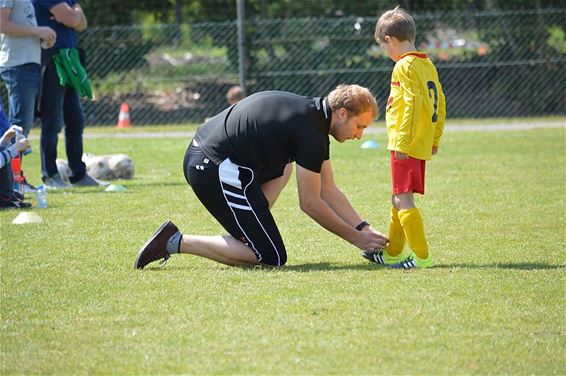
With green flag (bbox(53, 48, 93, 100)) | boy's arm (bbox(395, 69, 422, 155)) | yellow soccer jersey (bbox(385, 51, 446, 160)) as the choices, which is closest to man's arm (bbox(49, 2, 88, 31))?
green flag (bbox(53, 48, 93, 100))

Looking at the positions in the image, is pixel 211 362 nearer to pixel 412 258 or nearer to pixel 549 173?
pixel 412 258

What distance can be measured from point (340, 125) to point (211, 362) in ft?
6.92

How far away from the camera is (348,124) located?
5.71m

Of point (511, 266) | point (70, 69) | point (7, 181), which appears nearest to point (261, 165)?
point (511, 266)

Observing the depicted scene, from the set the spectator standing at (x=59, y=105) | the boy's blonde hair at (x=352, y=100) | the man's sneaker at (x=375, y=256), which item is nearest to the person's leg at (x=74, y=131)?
the spectator standing at (x=59, y=105)

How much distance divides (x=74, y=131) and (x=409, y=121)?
5229 mm

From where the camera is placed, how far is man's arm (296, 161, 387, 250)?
226 inches

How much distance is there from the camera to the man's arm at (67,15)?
9.93m

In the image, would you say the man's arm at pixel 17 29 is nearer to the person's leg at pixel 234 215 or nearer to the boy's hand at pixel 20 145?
the boy's hand at pixel 20 145

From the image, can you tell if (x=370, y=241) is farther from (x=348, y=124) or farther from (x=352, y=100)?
(x=352, y=100)

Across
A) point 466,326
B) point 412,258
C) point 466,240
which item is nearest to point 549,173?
point 466,240

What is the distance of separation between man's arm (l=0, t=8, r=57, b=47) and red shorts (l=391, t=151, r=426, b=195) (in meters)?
4.87

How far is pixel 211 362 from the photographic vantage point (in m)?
4.03

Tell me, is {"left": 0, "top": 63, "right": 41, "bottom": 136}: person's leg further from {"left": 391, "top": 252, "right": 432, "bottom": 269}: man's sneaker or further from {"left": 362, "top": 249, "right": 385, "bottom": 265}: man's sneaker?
{"left": 391, "top": 252, "right": 432, "bottom": 269}: man's sneaker
